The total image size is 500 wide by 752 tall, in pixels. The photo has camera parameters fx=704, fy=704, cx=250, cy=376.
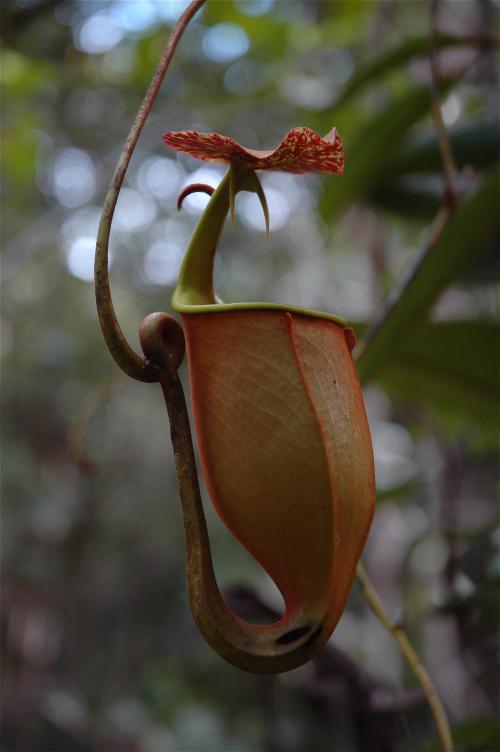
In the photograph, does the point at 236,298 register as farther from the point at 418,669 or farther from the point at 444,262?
the point at 418,669

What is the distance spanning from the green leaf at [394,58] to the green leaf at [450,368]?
41 cm

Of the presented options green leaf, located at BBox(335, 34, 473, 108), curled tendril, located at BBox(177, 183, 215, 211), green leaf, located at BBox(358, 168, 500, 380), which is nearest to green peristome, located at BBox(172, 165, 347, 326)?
curled tendril, located at BBox(177, 183, 215, 211)

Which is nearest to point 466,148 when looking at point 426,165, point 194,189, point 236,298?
point 426,165

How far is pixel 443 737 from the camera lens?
55 centimetres

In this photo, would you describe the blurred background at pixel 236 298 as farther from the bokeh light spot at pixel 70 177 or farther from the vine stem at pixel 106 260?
the vine stem at pixel 106 260

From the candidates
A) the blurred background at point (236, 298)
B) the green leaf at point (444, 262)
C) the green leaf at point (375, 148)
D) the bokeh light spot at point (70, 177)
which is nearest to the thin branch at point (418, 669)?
the blurred background at point (236, 298)

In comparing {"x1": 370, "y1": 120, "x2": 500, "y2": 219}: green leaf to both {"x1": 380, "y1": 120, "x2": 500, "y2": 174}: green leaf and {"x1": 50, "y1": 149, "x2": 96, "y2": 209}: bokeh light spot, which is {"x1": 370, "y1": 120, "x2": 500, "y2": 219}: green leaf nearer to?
{"x1": 380, "y1": 120, "x2": 500, "y2": 174}: green leaf

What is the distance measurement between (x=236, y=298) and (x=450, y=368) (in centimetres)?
325

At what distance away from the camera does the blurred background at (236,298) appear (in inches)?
42.0

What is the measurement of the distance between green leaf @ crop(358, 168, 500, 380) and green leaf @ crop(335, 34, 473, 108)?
0.23m

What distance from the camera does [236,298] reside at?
4.23 metres

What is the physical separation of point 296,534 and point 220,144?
242 millimetres

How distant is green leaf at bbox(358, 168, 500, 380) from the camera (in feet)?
3.02

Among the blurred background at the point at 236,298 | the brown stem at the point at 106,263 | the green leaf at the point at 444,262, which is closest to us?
the brown stem at the point at 106,263
